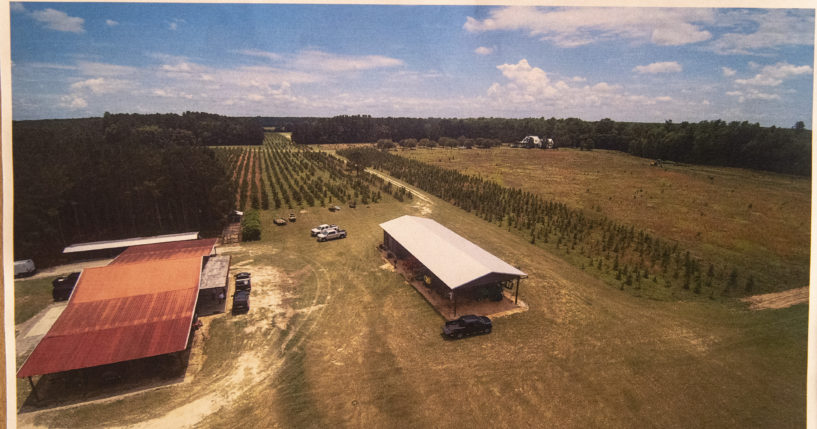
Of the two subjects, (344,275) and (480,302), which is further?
(344,275)

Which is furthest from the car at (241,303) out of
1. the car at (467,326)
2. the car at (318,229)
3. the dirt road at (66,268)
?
the dirt road at (66,268)

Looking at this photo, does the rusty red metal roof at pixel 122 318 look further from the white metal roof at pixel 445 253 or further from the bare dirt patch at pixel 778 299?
the bare dirt patch at pixel 778 299

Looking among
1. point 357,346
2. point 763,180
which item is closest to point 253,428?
point 357,346

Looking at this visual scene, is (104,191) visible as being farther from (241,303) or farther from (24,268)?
(241,303)

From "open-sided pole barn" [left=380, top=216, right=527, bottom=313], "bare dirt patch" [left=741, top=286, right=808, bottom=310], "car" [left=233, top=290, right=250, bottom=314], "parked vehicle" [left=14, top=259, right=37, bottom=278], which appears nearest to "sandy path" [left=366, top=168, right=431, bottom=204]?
"open-sided pole barn" [left=380, top=216, right=527, bottom=313]

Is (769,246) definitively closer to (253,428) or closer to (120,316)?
(253,428)

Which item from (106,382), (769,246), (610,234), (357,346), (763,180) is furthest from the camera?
(763,180)
